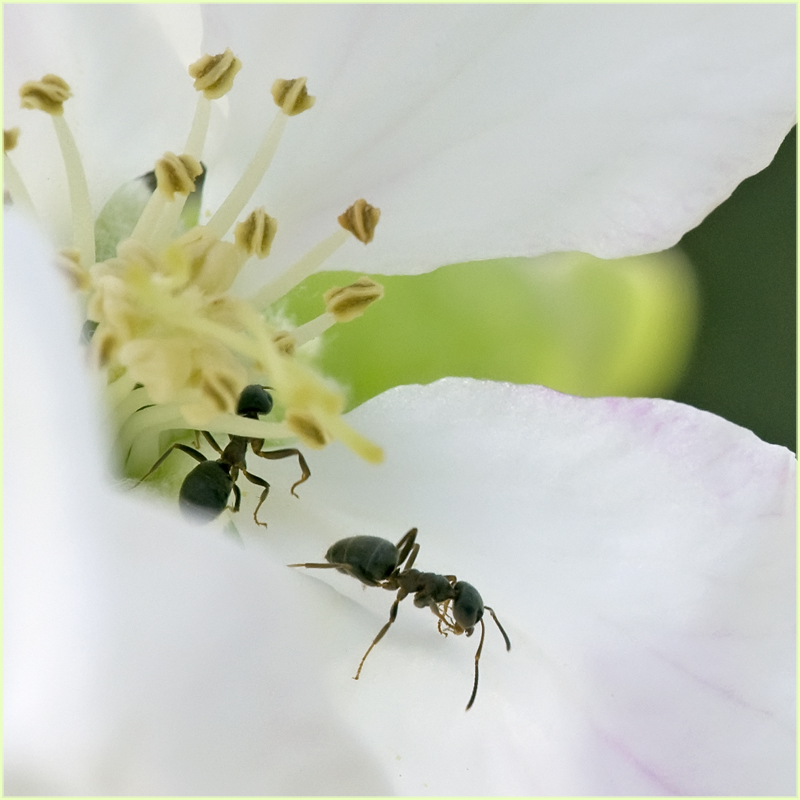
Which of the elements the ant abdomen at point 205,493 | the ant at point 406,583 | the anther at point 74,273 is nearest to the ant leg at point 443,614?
the ant at point 406,583

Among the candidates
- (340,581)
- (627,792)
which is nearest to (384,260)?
(340,581)

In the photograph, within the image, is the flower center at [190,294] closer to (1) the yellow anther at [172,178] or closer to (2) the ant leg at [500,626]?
(1) the yellow anther at [172,178]

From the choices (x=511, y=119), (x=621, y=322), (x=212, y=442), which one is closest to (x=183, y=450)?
(x=212, y=442)

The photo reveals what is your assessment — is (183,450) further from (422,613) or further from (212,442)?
(422,613)

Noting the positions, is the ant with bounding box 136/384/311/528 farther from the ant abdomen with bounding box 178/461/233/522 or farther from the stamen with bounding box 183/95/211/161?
the stamen with bounding box 183/95/211/161

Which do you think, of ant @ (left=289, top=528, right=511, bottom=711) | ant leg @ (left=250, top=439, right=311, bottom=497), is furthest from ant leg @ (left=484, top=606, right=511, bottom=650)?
ant leg @ (left=250, top=439, right=311, bottom=497)

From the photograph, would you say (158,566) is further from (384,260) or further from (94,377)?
(384,260)
